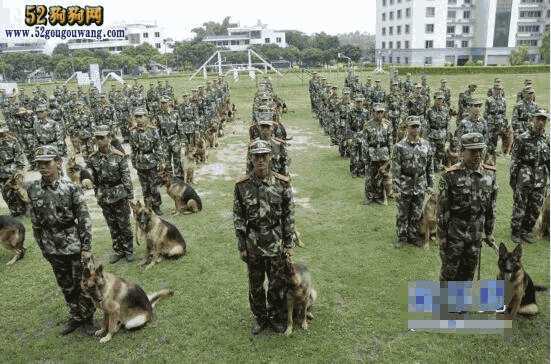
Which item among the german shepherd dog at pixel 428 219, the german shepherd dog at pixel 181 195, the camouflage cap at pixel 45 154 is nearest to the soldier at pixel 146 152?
the german shepherd dog at pixel 181 195

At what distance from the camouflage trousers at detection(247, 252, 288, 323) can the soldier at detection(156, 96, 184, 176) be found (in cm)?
656

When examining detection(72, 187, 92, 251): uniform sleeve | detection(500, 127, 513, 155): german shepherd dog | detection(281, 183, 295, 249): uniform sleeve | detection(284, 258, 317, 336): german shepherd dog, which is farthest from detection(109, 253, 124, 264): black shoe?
detection(500, 127, 513, 155): german shepherd dog

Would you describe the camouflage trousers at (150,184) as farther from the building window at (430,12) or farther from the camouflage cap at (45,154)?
the building window at (430,12)

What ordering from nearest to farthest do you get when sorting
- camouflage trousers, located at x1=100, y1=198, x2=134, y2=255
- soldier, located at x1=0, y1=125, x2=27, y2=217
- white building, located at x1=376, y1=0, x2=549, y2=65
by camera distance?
camouflage trousers, located at x1=100, y1=198, x2=134, y2=255
soldier, located at x1=0, y1=125, x2=27, y2=217
white building, located at x1=376, y1=0, x2=549, y2=65

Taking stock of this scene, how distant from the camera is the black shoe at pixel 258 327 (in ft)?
17.5

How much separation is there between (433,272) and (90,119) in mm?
13360

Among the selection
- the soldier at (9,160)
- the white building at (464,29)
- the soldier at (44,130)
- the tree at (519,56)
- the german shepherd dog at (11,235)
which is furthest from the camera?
the white building at (464,29)

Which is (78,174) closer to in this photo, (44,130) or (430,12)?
(44,130)

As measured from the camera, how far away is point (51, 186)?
4.96 metres

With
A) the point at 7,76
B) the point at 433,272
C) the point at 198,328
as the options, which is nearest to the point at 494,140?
the point at 433,272

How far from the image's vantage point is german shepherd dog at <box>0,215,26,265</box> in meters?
7.44

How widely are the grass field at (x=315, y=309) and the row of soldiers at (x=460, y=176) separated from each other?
629mm

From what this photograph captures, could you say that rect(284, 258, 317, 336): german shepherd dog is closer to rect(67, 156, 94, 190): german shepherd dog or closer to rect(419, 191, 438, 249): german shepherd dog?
rect(419, 191, 438, 249): german shepherd dog

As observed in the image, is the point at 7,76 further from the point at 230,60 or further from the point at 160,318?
the point at 160,318
